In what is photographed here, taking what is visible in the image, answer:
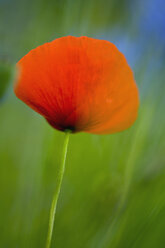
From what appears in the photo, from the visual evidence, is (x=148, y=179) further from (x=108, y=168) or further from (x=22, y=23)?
(x=22, y=23)

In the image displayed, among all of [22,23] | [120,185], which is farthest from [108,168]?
[22,23]

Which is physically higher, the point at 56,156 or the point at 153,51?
the point at 153,51
